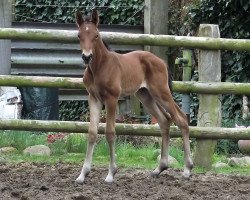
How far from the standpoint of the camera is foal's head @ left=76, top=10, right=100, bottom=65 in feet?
22.0

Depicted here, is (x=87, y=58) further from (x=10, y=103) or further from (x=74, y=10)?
(x=74, y=10)

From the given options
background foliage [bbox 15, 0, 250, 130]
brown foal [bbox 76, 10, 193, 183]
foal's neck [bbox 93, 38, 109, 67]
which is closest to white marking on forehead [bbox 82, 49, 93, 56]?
brown foal [bbox 76, 10, 193, 183]

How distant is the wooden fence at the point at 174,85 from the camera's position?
8328 mm

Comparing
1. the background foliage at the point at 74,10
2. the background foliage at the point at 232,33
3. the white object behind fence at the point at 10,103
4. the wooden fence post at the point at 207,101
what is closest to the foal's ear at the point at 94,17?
the wooden fence post at the point at 207,101

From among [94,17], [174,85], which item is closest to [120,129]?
[174,85]

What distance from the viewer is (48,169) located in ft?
25.5

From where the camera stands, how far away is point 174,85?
841 cm

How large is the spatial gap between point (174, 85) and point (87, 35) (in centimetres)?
183

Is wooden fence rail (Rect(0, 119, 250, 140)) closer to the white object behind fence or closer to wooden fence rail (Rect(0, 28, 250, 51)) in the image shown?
wooden fence rail (Rect(0, 28, 250, 51))

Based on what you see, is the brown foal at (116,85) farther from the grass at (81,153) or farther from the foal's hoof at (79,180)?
the grass at (81,153)

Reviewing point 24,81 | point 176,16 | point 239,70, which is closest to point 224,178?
point 24,81

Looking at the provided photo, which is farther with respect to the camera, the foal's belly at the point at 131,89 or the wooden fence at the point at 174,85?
the wooden fence at the point at 174,85

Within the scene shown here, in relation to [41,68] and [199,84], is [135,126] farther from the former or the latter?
[41,68]

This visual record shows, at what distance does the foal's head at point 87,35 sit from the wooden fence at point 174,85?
1385mm
